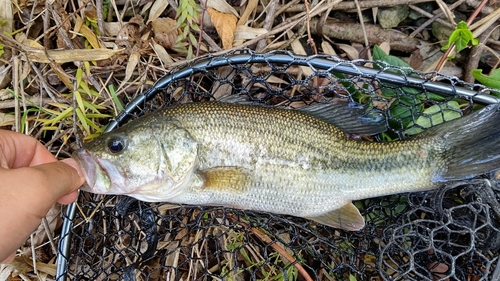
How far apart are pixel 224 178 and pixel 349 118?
0.97 meters

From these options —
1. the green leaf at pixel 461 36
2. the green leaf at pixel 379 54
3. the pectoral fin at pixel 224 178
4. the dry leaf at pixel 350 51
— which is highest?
the green leaf at pixel 461 36

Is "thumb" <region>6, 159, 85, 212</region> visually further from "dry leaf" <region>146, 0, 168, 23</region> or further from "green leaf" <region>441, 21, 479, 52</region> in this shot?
"green leaf" <region>441, 21, 479, 52</region>

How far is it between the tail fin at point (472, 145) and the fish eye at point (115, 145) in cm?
200

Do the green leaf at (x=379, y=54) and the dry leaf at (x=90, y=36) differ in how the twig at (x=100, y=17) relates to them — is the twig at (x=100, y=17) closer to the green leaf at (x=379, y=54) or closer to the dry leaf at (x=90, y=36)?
the dry leaf at (x=90, y=36)

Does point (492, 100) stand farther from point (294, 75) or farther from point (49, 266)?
point (49, 266)

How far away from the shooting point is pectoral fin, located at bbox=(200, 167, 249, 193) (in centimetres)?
272

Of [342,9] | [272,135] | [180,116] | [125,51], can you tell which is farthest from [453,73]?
[125,51]

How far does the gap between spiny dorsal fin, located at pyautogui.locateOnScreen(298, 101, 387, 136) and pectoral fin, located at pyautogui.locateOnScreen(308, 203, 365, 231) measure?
1.73 feet

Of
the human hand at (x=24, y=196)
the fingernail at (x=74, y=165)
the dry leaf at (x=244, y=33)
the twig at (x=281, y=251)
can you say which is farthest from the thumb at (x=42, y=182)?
the dry leaf at (x=244, y=33)

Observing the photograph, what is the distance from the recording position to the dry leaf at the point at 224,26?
138 inches

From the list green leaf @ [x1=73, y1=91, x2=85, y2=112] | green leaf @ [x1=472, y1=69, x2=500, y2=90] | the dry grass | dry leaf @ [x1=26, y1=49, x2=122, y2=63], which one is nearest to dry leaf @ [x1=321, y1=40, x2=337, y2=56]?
the dry grass

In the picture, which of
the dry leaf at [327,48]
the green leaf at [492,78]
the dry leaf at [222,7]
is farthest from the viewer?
the dry leaf at [327,48]

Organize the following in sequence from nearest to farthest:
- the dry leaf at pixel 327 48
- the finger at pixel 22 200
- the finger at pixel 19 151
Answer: the finger at pixel 22 200
the finger at pixel 19 151
the dry leaf at pixel 327 48

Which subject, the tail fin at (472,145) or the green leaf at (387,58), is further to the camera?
the green leaf at (387,58)
